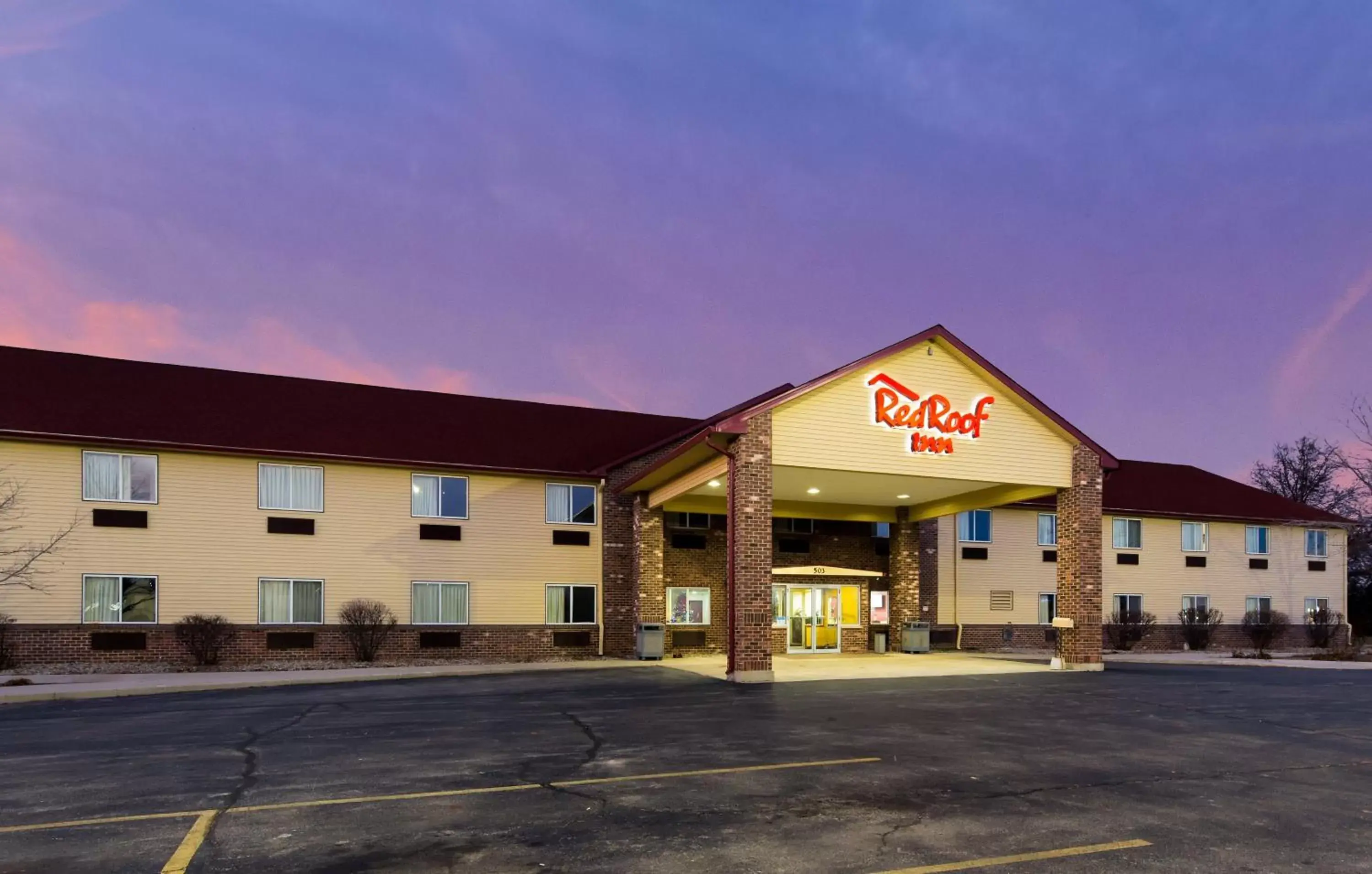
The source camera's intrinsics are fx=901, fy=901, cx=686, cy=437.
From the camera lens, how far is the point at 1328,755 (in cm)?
1094

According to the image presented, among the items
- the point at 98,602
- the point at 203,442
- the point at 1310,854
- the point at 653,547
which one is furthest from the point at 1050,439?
the point at 98,602

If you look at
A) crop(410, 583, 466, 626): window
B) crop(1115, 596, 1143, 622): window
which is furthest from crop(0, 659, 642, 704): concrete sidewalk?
crop(1115, 596, 1143, 622): window

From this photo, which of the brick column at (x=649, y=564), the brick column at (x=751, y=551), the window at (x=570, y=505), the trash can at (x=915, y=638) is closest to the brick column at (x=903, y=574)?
the trash can at (x=915, y=638)

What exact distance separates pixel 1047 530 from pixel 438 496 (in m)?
21.4

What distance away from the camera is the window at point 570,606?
82.7 feet

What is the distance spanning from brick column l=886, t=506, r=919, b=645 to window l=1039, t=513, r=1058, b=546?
20.2ft

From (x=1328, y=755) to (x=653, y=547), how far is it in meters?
16.6

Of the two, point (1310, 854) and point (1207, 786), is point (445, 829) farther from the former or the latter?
point (1207, 786)

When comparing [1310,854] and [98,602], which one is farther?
[98,602]

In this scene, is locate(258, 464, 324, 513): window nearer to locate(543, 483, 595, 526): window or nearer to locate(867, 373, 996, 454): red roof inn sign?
locate(543, 483, 595, 526): window

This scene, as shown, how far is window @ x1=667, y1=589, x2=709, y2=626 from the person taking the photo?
26.2 metres

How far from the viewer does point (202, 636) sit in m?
21.6

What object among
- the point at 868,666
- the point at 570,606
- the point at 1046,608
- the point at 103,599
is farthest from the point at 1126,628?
the point at 103,599

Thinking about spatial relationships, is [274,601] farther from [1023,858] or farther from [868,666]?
[1023,858]
